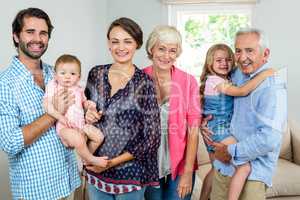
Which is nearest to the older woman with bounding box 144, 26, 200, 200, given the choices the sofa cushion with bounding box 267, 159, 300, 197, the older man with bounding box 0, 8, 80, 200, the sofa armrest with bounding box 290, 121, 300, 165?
the older man with bounding box 0, 8, 80, 200

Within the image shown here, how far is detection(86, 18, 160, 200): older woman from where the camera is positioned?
5.16 ft

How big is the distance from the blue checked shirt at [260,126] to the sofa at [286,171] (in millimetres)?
1044

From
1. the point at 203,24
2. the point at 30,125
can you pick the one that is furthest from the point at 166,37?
the point at 203,24

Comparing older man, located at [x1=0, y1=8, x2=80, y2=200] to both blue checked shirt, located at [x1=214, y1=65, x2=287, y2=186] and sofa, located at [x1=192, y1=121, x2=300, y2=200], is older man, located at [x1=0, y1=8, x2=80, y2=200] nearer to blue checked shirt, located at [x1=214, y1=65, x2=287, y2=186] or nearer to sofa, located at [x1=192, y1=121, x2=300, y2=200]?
blue checked shirt, located at [x1=214, y1=65, x2=287, y2=186]

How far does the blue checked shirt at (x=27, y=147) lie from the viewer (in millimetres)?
1480

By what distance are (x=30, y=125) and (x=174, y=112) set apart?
2.12 feet

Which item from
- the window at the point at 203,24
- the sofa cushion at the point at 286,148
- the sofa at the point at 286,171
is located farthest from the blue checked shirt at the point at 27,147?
the window at the point at 203,24

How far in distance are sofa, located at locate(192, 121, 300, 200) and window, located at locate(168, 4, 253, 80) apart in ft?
3.71

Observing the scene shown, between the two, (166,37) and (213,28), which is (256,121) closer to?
(166,37)

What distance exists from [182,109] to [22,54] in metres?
0.76

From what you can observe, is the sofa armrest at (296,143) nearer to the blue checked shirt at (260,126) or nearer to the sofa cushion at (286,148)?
the sofa cushion at (286,148)

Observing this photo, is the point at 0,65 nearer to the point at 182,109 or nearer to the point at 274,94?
the point at 182,109

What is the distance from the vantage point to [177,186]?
1805 millimetres

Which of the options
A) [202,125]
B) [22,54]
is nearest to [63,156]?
[22,54]
